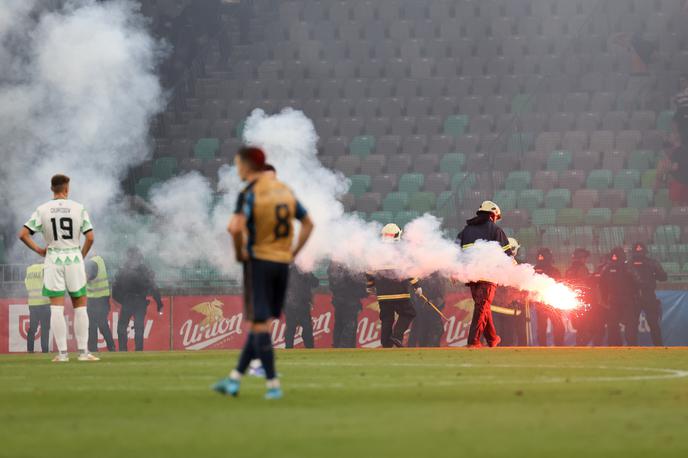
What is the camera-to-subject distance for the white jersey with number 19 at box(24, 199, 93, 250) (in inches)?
600

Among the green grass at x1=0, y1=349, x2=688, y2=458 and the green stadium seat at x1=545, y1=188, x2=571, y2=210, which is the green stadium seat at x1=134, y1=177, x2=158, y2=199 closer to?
the green stadium seat at x1=545, y1=188, x2=571, y2=210

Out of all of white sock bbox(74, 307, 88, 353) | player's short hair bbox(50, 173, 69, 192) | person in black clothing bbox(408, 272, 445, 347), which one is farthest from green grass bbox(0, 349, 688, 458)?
person in black clothing bbox(408, 272, 445, 347)

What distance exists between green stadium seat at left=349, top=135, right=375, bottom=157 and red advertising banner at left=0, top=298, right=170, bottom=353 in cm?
968

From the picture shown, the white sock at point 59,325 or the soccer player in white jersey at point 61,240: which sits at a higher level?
the soccer player in white jersey at point 61,240

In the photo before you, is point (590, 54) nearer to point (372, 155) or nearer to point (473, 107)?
point (473, 107)

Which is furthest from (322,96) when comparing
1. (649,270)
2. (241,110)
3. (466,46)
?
(649,270)

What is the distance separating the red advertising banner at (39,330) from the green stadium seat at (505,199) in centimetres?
955

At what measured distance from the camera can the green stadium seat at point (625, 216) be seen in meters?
30.5

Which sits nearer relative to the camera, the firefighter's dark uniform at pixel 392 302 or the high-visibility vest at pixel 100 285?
the firefighter's dark uniform at pixel 392 302

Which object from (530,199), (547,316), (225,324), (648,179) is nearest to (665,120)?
(648,179)

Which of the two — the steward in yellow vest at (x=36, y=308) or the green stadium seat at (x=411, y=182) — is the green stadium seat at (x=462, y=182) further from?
the steward in yellow vest at (x=36, y=308)

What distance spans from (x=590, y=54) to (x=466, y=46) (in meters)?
3.66

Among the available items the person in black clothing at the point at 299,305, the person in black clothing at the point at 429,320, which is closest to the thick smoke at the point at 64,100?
the person in black clothing at the point at 299,305

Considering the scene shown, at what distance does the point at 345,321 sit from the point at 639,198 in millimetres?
10557
